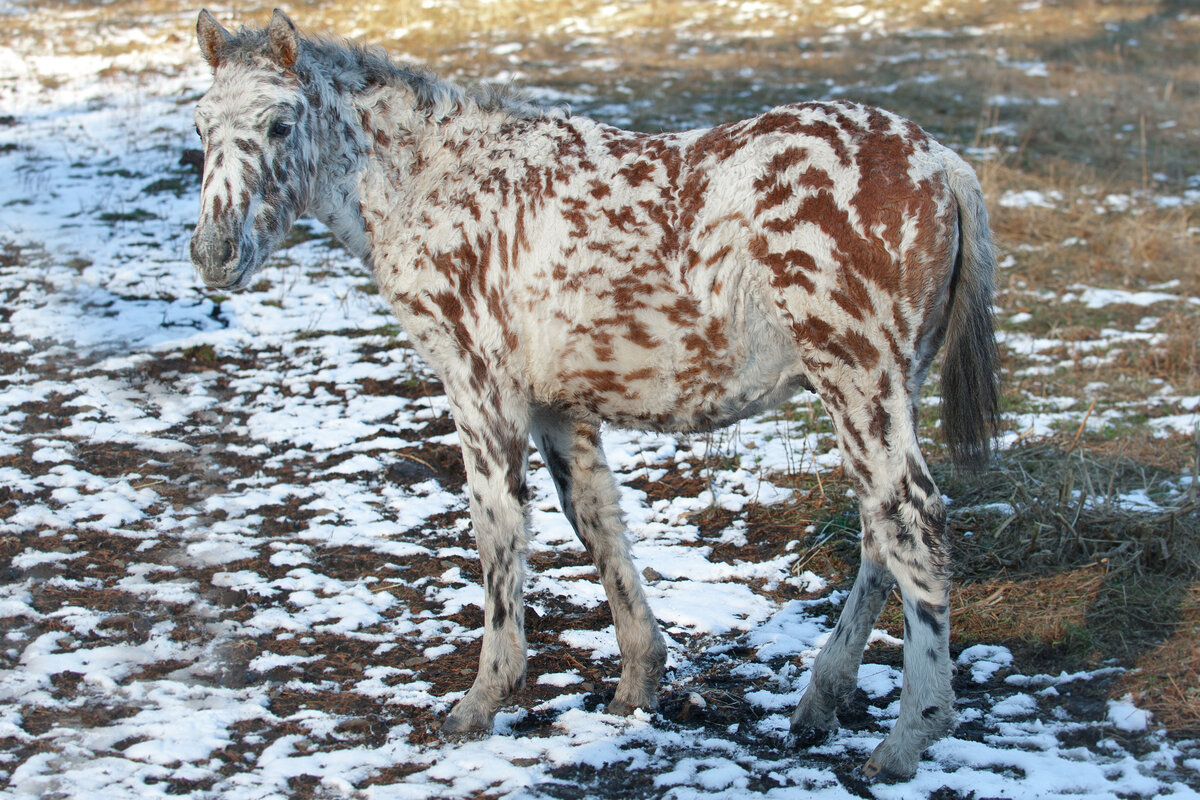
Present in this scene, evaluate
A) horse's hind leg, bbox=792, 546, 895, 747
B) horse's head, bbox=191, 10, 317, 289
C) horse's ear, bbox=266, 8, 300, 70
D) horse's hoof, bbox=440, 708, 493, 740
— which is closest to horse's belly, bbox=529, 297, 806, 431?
horse's hind leg, bbox=792, 546, 895, 747

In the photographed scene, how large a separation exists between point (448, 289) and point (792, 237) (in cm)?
143

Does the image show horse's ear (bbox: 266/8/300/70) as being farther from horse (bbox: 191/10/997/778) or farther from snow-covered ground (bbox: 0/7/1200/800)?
snow-covered ground (bbox: 0/7/1200/800)

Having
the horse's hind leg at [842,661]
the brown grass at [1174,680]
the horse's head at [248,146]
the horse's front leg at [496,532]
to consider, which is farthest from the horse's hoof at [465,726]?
the brown grass at [1174,680]

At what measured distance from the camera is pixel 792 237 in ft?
11.0

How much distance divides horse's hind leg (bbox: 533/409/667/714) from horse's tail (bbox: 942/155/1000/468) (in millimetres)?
1442

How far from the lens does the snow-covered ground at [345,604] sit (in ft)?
11.5

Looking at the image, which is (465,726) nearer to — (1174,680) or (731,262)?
(731,262)

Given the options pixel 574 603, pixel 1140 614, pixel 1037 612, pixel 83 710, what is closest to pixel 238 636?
pixel 83 710

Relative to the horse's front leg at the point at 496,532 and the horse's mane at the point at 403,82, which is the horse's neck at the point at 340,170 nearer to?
the horse's mane at the point at 403,82

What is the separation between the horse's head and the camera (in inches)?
144

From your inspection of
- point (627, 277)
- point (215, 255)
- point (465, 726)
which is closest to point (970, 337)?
point (627, 277)

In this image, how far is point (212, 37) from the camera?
12.6ft

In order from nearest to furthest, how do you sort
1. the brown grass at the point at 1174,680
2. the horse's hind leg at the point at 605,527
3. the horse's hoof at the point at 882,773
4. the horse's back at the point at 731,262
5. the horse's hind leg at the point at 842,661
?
the horse's back at the point at 731,262 < the horse's hoof at the point at 882,773 < the brown grass at the point at 1174,680 < the horse's hind leg at the point at 842,661 < the horse's hind leg at the point at 605,527

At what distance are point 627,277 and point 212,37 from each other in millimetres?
2008
